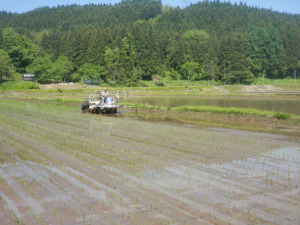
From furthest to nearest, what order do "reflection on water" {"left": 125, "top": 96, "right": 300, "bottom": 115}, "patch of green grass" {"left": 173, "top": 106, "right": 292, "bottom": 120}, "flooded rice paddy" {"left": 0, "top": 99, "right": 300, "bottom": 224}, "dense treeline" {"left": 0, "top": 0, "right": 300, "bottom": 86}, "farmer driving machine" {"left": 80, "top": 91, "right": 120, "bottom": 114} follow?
"dense treeline" {"left": 0, "top": 0, "right": 300, "bottom": 86} < "reflection on water" {"left": 125, "top": 96, "right": 300, "bottom": 115} < "farmer driving machine" {"left": 80, "top": 91, "right": 120, "bottom": 114} < "patch of green grass" {"left": 173, "top": 106, "right": 292, "bottom": 120} < "flooded rice paddy" {"left": 0, "top": 99, "right": 300, "bottom": 224}

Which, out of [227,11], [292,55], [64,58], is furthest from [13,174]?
[227,11]

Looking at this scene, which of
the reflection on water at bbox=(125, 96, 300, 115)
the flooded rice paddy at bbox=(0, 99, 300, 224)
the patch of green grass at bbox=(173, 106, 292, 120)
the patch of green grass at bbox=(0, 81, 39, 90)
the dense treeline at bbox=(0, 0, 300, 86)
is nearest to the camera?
the flooded rice paddy at bbox=(0, 99, 300, 224)

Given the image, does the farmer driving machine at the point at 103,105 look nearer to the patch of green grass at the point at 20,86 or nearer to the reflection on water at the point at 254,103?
the reflection on water at the point at 254,103

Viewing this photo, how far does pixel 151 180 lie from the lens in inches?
282

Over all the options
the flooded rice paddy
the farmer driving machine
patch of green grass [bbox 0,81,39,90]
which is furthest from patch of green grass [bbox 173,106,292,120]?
patch of green grass [bbox 0,81,39,90]

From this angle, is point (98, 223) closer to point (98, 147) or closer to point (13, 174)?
point (13, 174)

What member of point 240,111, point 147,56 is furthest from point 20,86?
point 240,111

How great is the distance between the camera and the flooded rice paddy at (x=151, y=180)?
535 centimetres

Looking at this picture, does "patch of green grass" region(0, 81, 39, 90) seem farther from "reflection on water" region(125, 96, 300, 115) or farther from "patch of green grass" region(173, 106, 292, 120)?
"patch of green grass" region(173, 106, 292, 120)

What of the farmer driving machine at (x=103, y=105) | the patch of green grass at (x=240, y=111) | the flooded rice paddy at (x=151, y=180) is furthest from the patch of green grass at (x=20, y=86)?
the flooded rice paddy at (x=151, y=180)

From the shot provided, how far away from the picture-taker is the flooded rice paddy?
5348 millimetres

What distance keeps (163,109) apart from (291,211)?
1745cm

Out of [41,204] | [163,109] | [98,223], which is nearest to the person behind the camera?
[98,223]

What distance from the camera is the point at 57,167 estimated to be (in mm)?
8422
